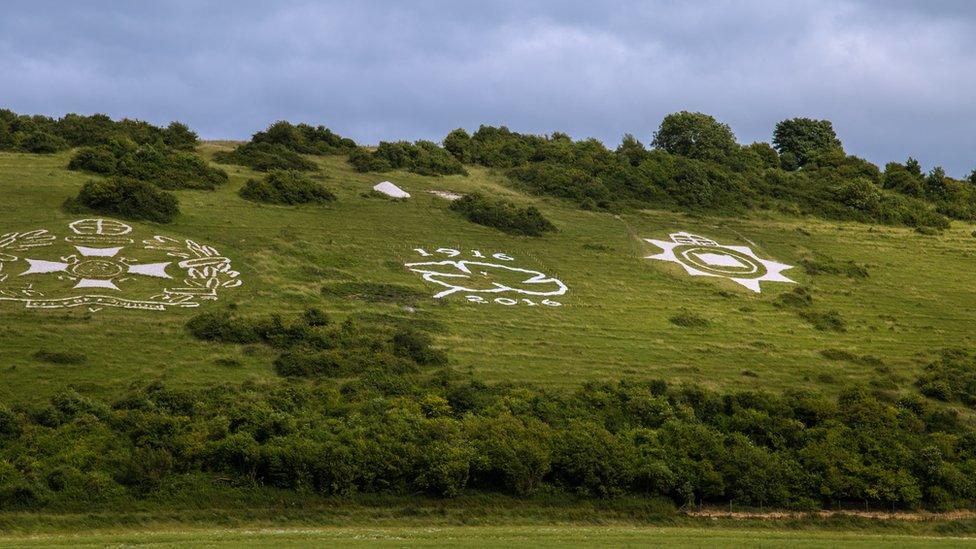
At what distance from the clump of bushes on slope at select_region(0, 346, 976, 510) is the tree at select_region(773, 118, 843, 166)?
68392 mm

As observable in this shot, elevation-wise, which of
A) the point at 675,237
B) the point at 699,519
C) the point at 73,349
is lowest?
the point at 699,519

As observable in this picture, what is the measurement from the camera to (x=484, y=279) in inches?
2398

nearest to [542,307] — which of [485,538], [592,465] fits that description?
[592,465]

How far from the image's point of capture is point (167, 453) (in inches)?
1390

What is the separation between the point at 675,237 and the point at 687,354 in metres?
22.3

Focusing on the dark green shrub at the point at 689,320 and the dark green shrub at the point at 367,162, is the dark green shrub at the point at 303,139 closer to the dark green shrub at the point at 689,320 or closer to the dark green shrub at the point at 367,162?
the dark green shrub at the point at 367,162

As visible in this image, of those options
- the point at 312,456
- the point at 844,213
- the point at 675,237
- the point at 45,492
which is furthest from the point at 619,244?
the point at 45,492

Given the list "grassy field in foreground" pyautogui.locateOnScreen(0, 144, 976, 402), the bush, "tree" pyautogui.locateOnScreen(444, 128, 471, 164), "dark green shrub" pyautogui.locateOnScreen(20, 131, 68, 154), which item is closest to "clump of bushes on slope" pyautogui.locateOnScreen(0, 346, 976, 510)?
"grassy field in foreground" pyautogui.locateOnScreen(0, 144, 976, 402)

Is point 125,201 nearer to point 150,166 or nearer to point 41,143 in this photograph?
point 150,166

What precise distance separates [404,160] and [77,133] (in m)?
24.1

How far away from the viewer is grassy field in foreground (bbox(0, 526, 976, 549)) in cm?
3064

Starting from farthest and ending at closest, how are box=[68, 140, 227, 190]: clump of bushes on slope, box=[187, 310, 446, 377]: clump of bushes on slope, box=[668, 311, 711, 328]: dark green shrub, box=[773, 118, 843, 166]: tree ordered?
box=[773, 118, 843, 166]: tree < box=[68, 140, 227, 190]: clump of bushes on slope < box=[668, 311, 711, 328]: dark green shrub < box=[187, 310, 446, 377]: clump of bushes on slope

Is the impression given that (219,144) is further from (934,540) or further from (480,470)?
(934,540)

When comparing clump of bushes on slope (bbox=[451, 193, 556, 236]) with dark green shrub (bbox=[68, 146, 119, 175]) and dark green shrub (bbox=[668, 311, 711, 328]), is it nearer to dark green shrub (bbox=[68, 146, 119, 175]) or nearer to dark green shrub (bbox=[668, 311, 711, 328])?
dark green shrub (bbox=[668, 311, 711, 328])
